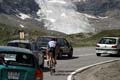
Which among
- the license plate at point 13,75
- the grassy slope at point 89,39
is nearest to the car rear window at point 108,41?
the license plate at point 13,75

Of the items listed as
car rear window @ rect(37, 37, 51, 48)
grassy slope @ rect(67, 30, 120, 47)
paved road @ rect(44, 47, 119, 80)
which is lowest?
grassy slope @ rect(67, 30, 120, 47)

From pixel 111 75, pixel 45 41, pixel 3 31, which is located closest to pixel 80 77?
pixel 111 75

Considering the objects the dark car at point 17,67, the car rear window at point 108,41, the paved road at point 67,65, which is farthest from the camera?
the car rear window at point 108,41

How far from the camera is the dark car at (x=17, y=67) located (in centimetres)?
1126

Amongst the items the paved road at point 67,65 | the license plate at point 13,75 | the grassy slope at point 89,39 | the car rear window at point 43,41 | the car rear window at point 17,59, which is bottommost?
the grassy slope at point 89,39

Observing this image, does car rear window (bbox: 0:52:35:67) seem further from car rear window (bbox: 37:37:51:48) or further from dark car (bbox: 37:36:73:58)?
car rear window (bbox: 37:37:51:48)

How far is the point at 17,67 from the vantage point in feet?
37.0

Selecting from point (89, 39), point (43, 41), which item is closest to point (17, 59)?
point (43, 41)

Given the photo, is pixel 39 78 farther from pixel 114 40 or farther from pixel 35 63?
pixel 114 40

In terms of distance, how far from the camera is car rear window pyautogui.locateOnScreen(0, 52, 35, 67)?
11.3 m

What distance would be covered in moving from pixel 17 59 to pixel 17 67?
0.30m

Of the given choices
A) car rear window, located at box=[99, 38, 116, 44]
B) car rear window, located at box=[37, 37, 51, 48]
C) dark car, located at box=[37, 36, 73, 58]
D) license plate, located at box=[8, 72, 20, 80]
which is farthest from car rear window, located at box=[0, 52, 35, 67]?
car rear window, located at box=[99, 38, 116, 44]

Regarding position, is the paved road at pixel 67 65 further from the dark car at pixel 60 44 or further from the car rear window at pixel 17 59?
the car rear window at pixel 17 59

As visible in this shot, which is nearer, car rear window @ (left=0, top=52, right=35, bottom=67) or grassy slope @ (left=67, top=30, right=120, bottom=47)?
car rear window @ (left=0, top=52, right=35, bottom=67)
